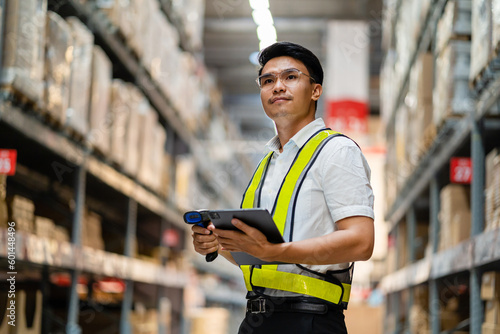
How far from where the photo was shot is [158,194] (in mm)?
6711

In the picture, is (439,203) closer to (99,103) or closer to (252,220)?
(99,103)

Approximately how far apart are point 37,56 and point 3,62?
28 centimetres

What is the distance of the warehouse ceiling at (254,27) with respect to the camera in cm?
1291

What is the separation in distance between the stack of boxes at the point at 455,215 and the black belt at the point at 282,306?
289cm

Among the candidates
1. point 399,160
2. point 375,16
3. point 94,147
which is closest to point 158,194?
point 94,147

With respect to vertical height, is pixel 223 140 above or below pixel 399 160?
above

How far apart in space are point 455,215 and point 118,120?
2.52 meters

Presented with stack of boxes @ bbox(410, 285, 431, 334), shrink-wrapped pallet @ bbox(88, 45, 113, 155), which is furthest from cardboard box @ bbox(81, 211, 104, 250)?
stack of boxes @ bbox(410, 285, 431, 334)

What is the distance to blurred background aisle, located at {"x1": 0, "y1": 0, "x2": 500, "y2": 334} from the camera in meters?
3.57

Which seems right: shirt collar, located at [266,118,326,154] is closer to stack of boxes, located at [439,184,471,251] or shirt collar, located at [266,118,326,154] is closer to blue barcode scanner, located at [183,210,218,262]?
blue barcode scanner, located at [183,210,218,262]

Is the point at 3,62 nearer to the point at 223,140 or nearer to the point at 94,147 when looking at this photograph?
the point at 94,147

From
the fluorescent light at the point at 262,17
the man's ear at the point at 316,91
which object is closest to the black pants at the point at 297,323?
the man's ear at the point at 316,91

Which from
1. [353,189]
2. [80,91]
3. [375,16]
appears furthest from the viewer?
[375,16]

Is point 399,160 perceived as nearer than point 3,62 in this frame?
No
